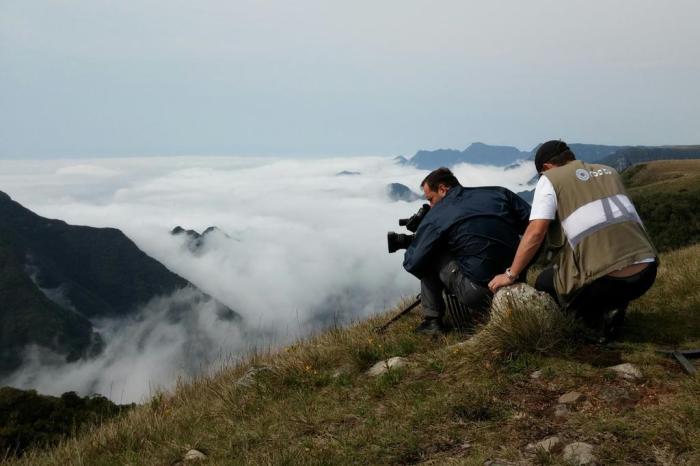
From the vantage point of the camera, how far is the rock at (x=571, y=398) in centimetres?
430

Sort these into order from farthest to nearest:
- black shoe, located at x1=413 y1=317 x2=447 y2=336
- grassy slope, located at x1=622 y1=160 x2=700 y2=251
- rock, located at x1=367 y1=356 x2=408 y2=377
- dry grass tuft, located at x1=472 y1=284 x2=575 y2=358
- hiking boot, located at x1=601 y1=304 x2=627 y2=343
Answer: grassy slope, located at x1=622 y1=160 x2=700 y2=251 → black shoe, located at x1=413 y1=317 x2=447 y2=336 → rock, located at x1=367 y1=356 x2=408 y2=377 → hiking boot, located at x1=601 y1=304 x2=627 y2=343 → dry grass tuft, located at x1=472 y1=284 x2=575 y2=358

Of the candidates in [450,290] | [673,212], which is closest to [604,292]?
[450,290]

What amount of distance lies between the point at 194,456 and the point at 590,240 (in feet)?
12.0

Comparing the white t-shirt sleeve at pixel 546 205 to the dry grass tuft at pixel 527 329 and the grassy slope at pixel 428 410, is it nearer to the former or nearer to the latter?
the dry grass tuft at pixel 527 329

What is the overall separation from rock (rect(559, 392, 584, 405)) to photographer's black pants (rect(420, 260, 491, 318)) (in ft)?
5.35

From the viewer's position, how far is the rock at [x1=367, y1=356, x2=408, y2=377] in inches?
219

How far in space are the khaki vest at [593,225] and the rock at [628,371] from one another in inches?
28.6

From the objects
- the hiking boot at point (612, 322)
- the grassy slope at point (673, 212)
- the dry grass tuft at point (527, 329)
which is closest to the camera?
the dry grass tuft at point (527, 329)

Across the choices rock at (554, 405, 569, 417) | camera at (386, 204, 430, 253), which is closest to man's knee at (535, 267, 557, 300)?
rock at (554, 405, 569, 417)

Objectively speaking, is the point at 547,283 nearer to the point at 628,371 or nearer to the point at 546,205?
the point at 546,205

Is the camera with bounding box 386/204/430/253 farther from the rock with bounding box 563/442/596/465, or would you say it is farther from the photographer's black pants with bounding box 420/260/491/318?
the rock with bounding box 563/442/596/465

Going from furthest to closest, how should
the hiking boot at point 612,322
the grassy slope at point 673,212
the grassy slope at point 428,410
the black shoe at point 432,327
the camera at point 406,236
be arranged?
the grassy slope at point 673,212, the camera at point 406,236, the black shoe at point 432,327, the hiking boot at point 612,322, the grassy slope at point 428,410

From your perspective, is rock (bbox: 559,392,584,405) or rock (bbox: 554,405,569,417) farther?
rock (bbox: 559,392,584,405)

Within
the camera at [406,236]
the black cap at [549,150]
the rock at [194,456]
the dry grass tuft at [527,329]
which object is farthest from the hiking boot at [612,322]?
the rock at [194,456]
